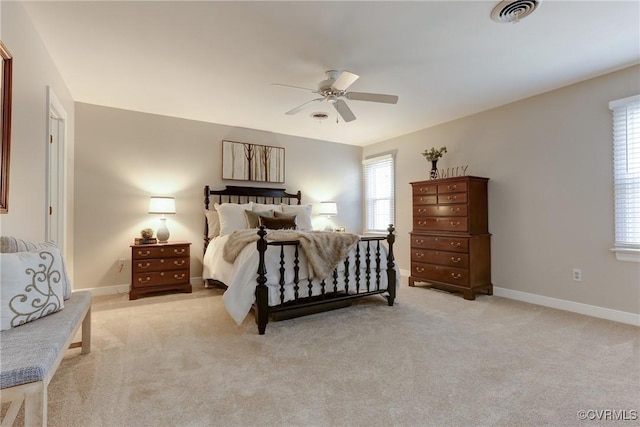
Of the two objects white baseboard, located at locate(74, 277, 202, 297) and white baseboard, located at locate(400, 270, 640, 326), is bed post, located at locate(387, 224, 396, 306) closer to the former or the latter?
white baseboard, located at locate(400, 270, 640, 326)

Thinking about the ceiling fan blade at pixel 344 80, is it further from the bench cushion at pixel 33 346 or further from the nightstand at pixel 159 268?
the nightstand at pixel 159 268

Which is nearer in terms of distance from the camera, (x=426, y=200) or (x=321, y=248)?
(x=321, y=248)

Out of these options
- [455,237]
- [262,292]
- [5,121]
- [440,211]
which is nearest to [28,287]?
[5,121]

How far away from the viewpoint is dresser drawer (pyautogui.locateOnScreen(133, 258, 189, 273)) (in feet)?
12.7

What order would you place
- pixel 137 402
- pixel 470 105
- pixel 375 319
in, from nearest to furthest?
1. pixel 137 402
2. pixel 375 319
3. pixel 470 105

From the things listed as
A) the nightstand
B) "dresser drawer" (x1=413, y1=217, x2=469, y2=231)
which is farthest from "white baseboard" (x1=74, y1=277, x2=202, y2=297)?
"dresser drawer" (x1=413, y1=217, x2=469, y2=231)

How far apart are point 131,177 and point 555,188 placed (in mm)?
5272

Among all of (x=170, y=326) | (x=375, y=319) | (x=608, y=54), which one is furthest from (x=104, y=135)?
(x=608, y=54)

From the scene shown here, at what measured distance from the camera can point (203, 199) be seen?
4.75 meters

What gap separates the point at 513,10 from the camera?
85.4 inches

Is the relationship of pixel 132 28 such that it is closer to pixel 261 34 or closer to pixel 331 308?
pixel 261 34

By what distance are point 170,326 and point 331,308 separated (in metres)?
1.56

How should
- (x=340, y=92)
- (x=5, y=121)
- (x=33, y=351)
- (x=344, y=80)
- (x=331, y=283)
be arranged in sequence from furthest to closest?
(x=331, y=283) → (x=340, y=92) → (x=344, y=80) → (x=5, y=121) → (x=33, y=351)

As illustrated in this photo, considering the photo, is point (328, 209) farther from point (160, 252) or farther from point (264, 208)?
point (160, 252)
